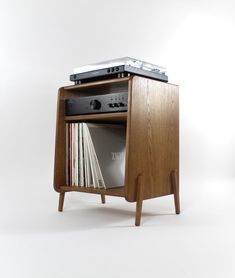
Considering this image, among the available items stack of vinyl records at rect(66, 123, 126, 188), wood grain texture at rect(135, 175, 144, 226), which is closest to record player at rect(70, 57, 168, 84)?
stack of vinyl records at rect(66, 123, 126, 188)

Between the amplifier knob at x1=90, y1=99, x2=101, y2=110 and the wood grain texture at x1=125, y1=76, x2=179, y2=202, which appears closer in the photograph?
the wood grain texture at x1=125, y1=76, x2=179, y2=202

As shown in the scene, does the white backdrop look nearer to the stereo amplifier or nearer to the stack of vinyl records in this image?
the stack of vinyl records

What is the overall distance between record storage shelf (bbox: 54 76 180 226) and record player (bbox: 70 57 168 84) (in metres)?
0.04

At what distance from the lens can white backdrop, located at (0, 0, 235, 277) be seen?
3.92ft

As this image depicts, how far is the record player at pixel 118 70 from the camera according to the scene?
5.15 ft

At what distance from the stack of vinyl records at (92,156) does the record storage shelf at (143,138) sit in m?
0.04

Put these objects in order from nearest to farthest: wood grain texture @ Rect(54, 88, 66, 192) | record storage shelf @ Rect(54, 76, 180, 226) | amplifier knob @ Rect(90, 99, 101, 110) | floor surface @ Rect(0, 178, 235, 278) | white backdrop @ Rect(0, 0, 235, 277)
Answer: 1. floor surface @ Rect(0, 178, 235, 278)
2. white backdrop @ Rect(0, 0, 235, 277)
3. record storage shelf @ Rect(54, 76, 180, 226)
4. amplifier knob @ Rect(90, 99, 101, 110)
5. wood grain texture @ Rect(54, 88, 66, 192)

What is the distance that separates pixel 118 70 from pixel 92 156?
1.31 feet

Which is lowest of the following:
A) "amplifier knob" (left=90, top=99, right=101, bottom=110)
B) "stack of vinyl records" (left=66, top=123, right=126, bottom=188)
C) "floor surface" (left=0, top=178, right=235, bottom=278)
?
"floor surface" (left=0, top=178, right=235, bottom=278)
